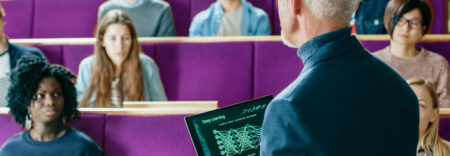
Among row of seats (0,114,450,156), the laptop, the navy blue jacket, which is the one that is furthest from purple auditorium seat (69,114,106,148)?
the navy blue jacket

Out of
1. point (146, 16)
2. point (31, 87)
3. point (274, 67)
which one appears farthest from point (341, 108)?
point (146, 16)

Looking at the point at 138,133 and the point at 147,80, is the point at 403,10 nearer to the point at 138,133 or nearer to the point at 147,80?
the point at 147,80

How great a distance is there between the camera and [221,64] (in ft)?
4.38

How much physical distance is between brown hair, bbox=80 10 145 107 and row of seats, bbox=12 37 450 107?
3.2 inches

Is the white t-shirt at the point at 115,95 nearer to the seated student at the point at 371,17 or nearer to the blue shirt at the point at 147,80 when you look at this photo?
the blue shirt at the point at 147,80

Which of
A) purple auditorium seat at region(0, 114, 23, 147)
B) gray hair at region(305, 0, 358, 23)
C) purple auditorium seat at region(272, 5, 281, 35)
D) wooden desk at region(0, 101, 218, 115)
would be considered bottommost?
purple auditorium seat at region(0, 114, 23, 147)

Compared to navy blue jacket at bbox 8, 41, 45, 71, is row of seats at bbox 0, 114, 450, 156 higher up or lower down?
lower down

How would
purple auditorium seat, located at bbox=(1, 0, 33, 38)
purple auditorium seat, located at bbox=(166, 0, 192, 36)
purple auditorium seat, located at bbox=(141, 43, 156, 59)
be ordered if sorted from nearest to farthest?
purple auditorium seat, located at bbox=(141, 43, 156, 59)
purple auditorium seat, located at bbox=(1, 0, 33, 38)
purple auditorium seat, located at bbox=(166, 0, 192, 36)

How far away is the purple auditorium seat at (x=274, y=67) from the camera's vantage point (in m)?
1.29

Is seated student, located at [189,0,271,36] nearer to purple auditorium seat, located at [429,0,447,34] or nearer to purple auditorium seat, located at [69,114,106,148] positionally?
purple auditorium seat, located at [429,0,447,34]

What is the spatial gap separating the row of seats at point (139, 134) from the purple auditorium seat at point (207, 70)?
0.51 m

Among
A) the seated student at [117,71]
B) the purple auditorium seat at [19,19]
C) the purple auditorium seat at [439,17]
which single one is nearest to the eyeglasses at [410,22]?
the purple auditorium seat at [439,17]

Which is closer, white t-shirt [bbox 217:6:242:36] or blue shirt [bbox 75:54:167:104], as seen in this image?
blue shirt [bbox 75:54:167:104]

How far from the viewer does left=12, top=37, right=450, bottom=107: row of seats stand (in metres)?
1.29
